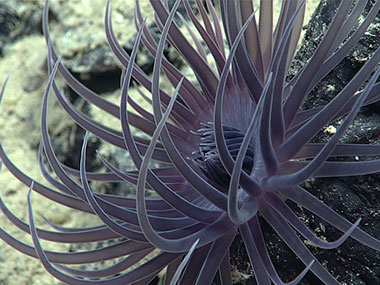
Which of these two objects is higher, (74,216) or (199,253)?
(74,216)

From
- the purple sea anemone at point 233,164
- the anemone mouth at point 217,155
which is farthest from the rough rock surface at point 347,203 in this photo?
the anemone mouth at point 217,155

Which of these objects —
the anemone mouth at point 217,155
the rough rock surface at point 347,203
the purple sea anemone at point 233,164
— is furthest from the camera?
the anemone mouth at point 217,155

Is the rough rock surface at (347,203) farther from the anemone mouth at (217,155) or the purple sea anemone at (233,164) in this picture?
the anemone mouth at (217,155)

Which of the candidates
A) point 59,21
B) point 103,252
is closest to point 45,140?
point 103,252

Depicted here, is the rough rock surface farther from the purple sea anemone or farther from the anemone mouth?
the anemone mouth

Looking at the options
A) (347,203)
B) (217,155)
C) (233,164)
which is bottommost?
(347,203)

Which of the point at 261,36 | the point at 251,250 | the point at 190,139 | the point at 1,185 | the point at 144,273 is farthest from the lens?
the point at 1,185

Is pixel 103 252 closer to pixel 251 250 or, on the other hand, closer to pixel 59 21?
pixel 251 250
